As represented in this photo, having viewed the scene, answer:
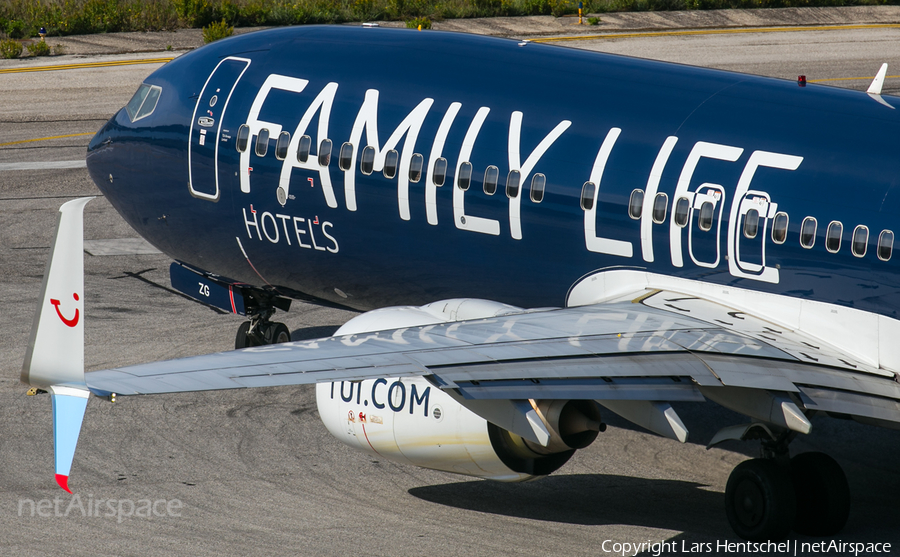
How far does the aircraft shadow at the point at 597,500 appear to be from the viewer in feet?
49.5

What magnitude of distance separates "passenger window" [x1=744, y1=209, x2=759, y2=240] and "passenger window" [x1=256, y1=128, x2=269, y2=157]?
801 centimetres

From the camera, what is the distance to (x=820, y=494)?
1438 cm

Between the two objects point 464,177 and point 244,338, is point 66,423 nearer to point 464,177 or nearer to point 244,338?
point 464,177

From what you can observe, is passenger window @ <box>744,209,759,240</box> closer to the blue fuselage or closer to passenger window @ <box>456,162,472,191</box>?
the blue fuselage

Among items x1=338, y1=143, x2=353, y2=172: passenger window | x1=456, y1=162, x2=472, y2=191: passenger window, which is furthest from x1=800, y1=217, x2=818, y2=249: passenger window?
x1=338, y1=143, x2=353, y2=172: passenger window

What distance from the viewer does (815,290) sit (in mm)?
14102

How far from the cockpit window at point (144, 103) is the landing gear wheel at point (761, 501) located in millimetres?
12127

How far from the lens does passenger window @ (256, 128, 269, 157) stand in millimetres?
18062

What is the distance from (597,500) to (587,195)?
4.43m

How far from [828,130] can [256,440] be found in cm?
985

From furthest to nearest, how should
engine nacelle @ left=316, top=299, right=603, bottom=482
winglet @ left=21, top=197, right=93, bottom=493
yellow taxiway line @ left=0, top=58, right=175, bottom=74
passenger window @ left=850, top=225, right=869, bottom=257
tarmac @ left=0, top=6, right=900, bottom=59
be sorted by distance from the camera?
tarmac @ left=0, top=6, right=900, bottom=59
yellow taxiway line @ left=0, top=58, right=175, bottom=74
passenger window @ left=850, top=225, right=869, bottom=257
engine nacelle @ left=316, top=299, right=603, bottom=482
winglet @ left=21, top=197, right=93, bottom=493

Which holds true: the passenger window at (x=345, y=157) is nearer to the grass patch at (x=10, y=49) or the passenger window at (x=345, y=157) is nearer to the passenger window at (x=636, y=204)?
the passenger window at (x=636, y=204)

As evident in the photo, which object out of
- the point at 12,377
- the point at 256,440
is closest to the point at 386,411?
the point at 256,440

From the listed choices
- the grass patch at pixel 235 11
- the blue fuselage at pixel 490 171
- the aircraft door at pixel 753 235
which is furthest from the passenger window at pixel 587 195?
the grass patch at pixel 235 11
